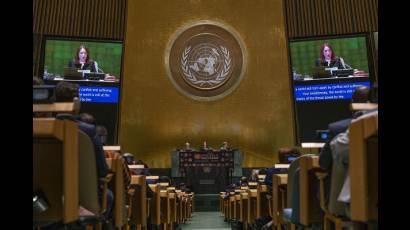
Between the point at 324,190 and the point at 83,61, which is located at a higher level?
the point at 83,61

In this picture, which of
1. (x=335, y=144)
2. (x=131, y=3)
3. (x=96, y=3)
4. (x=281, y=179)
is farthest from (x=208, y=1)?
(x=335, y=144)

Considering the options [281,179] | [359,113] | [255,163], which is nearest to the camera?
[359,113]

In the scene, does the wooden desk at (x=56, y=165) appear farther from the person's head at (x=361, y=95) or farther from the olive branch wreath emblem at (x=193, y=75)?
the olive branch wreath emblem at (x=193, y=75)

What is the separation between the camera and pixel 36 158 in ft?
9.91

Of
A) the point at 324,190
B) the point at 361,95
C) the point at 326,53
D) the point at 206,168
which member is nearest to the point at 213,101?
the point at 206,168

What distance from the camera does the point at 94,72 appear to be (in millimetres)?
15102

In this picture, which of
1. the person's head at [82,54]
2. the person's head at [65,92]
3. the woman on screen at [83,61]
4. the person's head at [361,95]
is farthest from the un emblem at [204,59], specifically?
the person's head at [65,92]

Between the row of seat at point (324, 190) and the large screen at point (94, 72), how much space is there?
9.03 m

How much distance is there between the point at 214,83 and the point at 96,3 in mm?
4143

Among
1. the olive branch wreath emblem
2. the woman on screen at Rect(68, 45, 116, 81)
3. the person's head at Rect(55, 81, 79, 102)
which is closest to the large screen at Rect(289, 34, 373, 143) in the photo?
the olive branch wreath emblem

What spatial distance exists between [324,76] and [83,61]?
249 inches

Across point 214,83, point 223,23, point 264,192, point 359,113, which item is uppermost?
point 223,23

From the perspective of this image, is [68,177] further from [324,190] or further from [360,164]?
[324,190]

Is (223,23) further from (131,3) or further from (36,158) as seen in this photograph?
(36,158)
